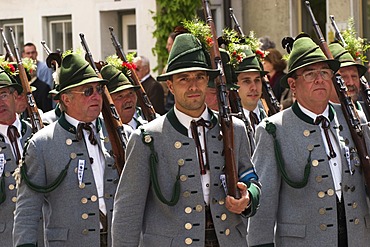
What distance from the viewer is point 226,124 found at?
732 cm

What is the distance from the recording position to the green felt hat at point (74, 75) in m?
8.59

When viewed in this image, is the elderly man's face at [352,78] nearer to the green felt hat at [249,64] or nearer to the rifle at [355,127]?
the rifle at [355,127]

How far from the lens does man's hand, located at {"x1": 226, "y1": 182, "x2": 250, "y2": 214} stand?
7113 mm

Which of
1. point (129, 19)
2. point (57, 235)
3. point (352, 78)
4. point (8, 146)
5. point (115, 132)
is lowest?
point (57, 235)

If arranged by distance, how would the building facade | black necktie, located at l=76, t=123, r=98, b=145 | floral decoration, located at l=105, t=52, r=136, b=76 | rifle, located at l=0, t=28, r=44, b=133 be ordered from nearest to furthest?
black necktie, located at l=76, t=123, r=98, b=145
rifle, located at l=0, t=28, r=44, b=133
floral decoration, located at l=105, t=52, r=136, b=76
the building facade

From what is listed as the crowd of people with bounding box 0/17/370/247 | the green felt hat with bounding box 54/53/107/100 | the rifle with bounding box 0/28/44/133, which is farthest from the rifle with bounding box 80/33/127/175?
the rifle with bounding box 0/28/44/133

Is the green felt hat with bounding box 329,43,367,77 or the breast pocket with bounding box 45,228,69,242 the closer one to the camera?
the breast pocket with bounding box 45,228,69,242

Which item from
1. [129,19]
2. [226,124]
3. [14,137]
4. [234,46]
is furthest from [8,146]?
[129,19]

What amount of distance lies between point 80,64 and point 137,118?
2.68 m

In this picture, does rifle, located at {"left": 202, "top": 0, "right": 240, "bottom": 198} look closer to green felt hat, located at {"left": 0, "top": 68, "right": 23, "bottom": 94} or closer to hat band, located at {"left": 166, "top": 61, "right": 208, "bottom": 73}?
hat band, located at {"left": 166, "top": 61, "right": 208, "bottom": 73}

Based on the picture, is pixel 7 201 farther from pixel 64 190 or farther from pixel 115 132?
pixel 64 190

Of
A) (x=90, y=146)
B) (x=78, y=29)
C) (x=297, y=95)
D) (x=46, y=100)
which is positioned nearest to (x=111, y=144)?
(x=90, y=146)

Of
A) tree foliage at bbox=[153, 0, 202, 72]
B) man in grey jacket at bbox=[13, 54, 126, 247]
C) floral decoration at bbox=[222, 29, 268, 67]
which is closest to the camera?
man in grey jacket at bbox=[13, 54, 126, 247]

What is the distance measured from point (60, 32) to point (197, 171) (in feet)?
48.4
